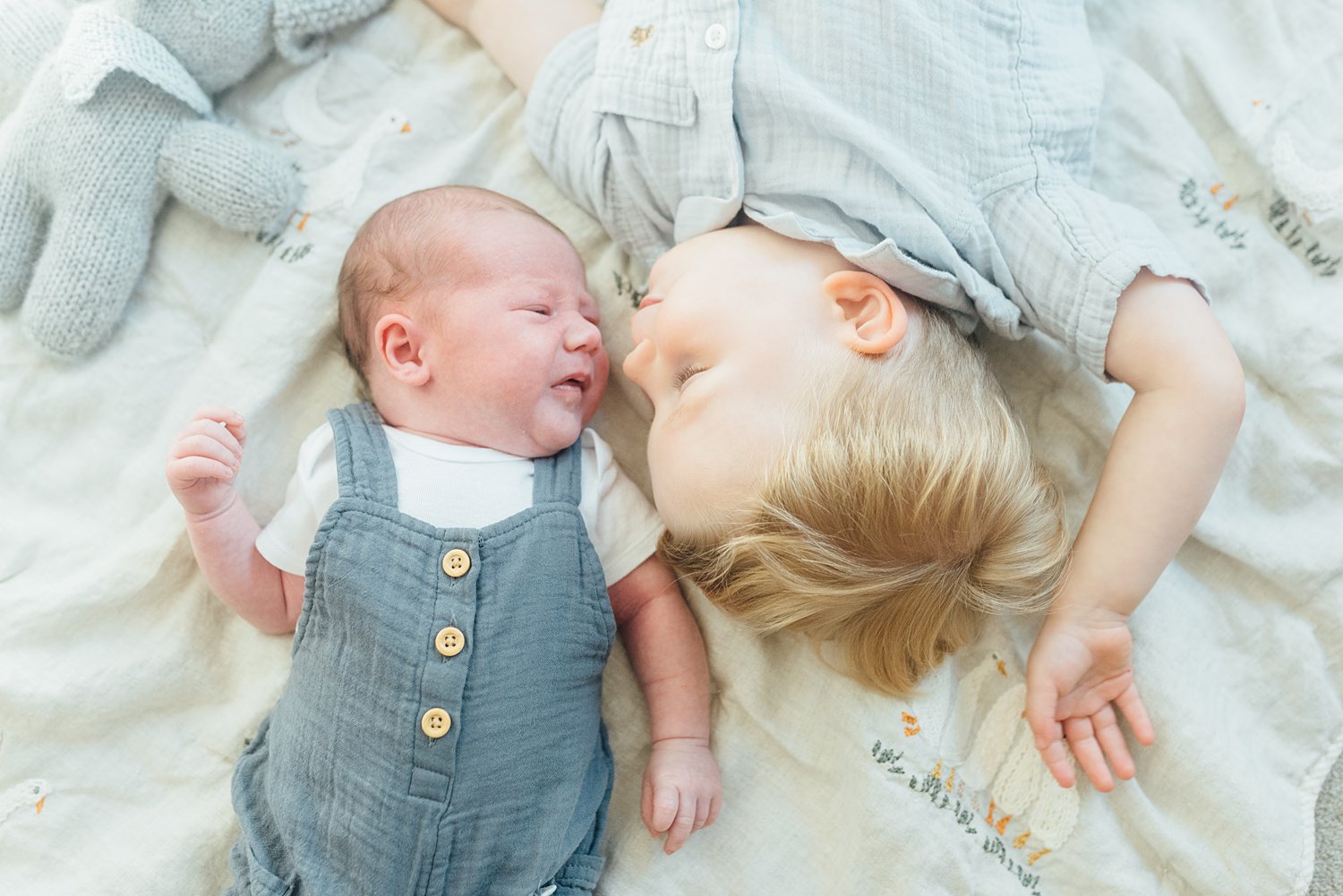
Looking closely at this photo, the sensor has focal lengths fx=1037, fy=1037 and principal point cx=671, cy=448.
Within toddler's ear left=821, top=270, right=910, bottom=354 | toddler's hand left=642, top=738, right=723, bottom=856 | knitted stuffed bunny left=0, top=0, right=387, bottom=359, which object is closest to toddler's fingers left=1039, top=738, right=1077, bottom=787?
toddler's hand left=642, top=738, right=723, bottom=856

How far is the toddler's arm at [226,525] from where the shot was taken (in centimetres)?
105

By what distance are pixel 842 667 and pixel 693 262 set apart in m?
0.47

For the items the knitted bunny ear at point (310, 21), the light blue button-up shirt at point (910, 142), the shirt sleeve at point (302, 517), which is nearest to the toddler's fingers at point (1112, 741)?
the light blue button-up shirt at point (910, 142)

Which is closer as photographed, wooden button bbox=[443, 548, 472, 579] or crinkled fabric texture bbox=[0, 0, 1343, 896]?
wooden button bbox=[443, 548, 472, 579]

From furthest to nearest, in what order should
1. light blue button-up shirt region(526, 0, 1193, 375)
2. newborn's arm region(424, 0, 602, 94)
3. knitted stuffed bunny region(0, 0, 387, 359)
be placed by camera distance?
newborn's arm region(424, 0, 602, 94), knitted stuffed bunny region(0, 0, 387, 359), light blue button-up shirt region(526, 0, 1193, 375)

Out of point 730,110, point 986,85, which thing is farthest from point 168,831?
point 986,85

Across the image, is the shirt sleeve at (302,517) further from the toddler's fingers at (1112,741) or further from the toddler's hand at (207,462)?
the toddler's fingers at (1112,741)

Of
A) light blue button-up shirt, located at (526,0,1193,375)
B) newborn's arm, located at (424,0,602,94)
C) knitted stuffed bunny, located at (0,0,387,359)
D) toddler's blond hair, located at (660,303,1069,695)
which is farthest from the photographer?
newborn's arm, located at (424,0,602,94)

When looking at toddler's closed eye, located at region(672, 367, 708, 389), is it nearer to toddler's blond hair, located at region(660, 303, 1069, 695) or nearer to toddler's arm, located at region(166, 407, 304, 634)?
toddler's blond hair, located at region(660, 303, 1069, 695)

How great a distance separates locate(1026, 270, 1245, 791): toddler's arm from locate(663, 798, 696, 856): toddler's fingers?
38 cm

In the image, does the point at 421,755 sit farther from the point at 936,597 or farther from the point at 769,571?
the point at 936,597

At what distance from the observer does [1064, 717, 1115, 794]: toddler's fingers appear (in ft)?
3.60

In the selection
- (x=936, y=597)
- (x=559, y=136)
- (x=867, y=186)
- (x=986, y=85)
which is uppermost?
(x=986, y=85)

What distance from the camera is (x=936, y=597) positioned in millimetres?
1019
